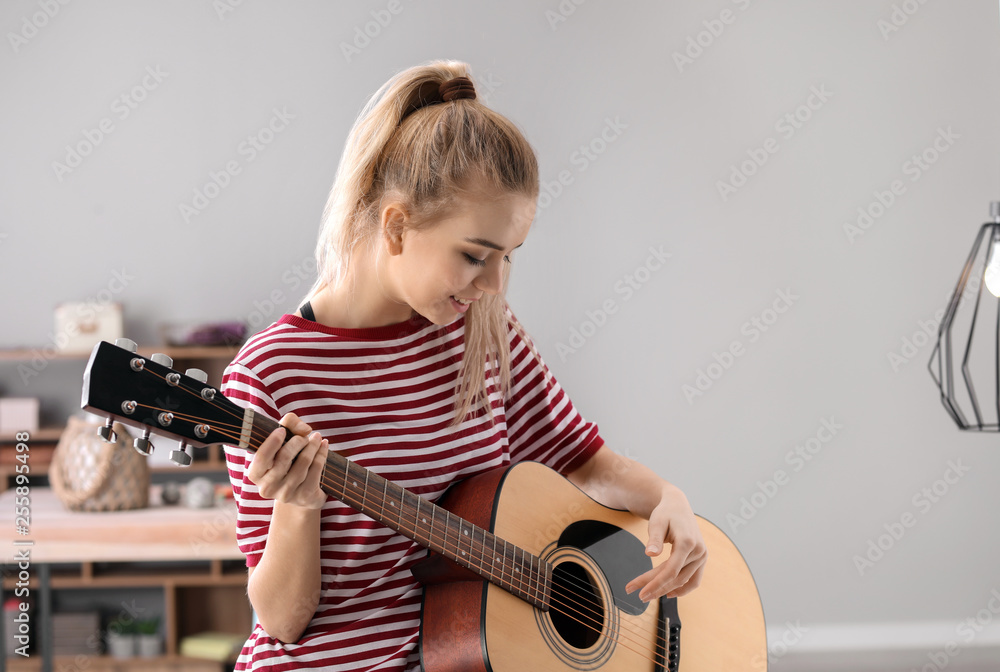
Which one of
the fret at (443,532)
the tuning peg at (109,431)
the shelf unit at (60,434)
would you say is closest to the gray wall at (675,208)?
the shelf unit at (60,434)

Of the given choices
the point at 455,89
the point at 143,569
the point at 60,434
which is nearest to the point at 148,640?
the point at 143,569

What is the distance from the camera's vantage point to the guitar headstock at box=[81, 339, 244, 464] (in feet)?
2.20

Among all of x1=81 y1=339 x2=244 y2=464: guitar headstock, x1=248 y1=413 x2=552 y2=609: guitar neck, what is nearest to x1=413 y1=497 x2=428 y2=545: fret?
x1=248 y1=413 x2=552 y2=609: guitar neck

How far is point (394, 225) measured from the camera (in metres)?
0.95

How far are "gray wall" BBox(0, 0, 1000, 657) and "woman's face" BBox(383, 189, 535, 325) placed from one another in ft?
5.83

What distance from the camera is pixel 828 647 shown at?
263 cm

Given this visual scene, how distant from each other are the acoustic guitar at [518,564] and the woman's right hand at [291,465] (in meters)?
0.02

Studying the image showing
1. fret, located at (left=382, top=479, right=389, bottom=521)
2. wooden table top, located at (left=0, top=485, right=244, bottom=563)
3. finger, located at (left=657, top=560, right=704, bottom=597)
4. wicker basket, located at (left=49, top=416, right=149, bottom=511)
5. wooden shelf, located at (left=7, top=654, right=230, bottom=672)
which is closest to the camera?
fret, located at (left=382, top=479, right=389, bottom=521)

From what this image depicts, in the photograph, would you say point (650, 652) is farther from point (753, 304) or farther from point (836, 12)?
point (836, 12)

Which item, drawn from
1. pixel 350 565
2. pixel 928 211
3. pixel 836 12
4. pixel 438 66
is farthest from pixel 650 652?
pixel 836 12

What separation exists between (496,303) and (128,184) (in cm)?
213

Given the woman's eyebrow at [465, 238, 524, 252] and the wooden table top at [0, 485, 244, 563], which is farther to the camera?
the wooden table top at [0, 485, 244, 563]

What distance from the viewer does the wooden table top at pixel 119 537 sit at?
2.13 meters

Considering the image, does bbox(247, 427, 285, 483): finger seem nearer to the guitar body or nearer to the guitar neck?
the guitar neck
